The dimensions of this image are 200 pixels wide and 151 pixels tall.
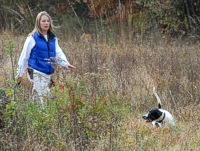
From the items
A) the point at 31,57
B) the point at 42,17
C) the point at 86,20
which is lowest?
the point at 86,20

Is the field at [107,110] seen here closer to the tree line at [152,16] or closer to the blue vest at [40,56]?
the blue vest at [40,56]

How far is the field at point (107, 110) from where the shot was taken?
5137 mm

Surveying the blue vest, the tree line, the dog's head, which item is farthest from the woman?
the tree line

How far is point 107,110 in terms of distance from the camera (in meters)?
5.41

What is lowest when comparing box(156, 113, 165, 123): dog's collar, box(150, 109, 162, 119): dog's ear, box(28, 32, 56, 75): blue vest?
box(156, 113, 165, 123): dog's collar

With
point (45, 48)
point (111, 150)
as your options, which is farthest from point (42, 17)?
point (111, 150)

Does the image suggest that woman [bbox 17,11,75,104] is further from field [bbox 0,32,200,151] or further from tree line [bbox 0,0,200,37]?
tree line [bbox 0,0,200,37]

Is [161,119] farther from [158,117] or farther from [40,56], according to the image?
[40,56]

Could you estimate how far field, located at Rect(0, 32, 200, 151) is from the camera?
514 cm

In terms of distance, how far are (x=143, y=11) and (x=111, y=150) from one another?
11085mm

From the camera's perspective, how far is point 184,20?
14.6 metres

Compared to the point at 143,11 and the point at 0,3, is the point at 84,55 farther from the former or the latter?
the point at 0,3

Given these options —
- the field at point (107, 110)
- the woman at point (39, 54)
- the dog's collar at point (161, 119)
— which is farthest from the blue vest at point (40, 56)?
the dog's collar at point (161, 119)

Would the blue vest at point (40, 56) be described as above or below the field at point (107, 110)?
above
